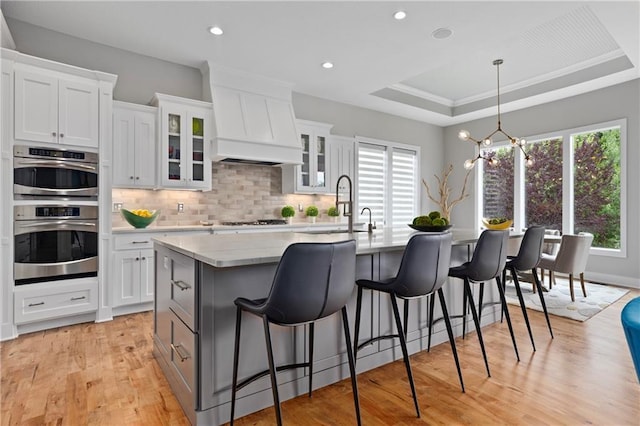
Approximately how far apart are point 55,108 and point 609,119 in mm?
7032

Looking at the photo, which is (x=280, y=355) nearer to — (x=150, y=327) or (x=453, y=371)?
(x=453, y=371)

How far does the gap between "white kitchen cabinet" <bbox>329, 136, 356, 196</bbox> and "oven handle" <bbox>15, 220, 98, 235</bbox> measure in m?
3.34

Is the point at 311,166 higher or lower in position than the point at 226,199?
higher

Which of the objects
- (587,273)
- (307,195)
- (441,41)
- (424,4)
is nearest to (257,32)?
(424,4)

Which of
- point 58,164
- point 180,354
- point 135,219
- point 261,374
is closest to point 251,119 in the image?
point 135,219

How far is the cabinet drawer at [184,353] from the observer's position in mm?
1782

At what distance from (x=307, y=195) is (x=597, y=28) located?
4.23 metres

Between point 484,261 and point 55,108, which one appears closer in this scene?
point 484,261

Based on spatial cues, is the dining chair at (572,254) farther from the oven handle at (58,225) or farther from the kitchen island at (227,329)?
the oven handle at (58,225)

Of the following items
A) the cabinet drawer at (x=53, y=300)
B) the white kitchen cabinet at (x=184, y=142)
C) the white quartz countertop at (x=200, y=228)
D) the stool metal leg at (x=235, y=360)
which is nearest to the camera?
the stool metal leg at (x=235, y=360)

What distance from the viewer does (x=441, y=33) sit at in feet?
12.1

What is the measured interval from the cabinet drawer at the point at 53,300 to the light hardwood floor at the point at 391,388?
21cm

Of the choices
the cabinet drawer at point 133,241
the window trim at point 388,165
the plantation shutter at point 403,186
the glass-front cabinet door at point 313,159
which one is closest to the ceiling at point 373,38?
the glass-front cabinet door at point 313,159

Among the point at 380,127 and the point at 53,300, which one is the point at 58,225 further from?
the point at 380,127
